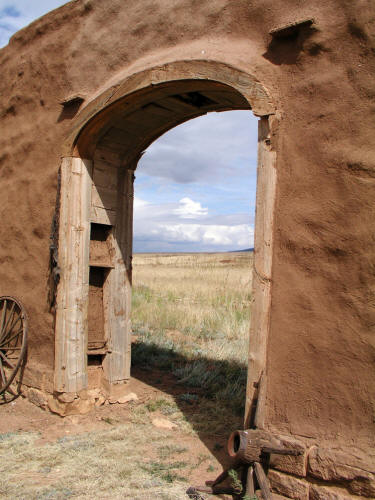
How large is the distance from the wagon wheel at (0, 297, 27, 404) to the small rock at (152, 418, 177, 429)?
67.6 inches

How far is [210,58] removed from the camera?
155 inches

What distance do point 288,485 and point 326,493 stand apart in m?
0.29

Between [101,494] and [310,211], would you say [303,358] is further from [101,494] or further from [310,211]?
[101,494]

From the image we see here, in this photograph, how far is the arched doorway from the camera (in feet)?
14.3

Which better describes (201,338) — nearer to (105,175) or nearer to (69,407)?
(69,407)

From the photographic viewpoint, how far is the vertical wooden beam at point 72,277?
16.3 feet

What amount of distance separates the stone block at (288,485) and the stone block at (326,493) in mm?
48

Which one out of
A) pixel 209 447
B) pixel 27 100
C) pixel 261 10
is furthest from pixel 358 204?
pixel 27 100

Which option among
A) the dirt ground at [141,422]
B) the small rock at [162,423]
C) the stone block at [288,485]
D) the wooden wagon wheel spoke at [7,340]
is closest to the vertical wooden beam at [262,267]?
the stone block at [288,485]

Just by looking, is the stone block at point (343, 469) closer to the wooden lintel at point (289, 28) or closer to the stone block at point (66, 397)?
the stone block at point (66, 397)

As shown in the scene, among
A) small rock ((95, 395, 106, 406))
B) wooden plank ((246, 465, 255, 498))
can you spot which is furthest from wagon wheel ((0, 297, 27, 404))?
wooden plank ((246, 465, 255, 498))

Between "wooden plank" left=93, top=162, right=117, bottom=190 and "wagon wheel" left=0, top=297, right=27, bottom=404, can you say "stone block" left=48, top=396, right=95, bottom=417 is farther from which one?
"wooden plank" left=93, top=162, right=117, bottom=190

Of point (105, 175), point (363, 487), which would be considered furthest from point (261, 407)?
point (105, 175)

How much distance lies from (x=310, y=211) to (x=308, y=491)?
197 cm
